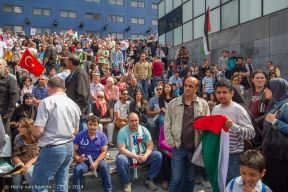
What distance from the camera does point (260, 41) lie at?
1109cm

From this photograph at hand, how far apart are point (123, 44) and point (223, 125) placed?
15.8 meters

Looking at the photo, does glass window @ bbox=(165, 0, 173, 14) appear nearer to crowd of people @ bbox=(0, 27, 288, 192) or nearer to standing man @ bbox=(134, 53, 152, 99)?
standing man @ bbox=(134, 53, 152, 99)

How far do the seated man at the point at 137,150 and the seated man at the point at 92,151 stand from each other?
1.03 ft

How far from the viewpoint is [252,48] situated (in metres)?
11.5

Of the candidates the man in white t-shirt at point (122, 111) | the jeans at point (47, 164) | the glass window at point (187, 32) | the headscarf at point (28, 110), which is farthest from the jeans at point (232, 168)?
the glass window at point (187, 32)

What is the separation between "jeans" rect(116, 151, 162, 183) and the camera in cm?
482

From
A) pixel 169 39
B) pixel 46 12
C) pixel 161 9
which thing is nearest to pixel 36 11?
pixel 46 12

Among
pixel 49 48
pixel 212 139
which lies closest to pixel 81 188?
pixel 212 139

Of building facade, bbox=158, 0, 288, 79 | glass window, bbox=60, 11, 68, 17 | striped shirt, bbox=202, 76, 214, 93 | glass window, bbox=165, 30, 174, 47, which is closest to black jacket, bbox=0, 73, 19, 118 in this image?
striped shirt, bbox=202, 76, 214, 93

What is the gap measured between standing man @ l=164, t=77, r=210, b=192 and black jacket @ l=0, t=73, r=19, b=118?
3167 mm

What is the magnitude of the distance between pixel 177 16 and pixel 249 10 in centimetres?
681

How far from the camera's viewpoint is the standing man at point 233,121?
3.12 meters

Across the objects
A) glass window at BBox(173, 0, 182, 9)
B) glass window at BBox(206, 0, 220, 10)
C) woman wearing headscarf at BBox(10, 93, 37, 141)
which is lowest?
woman wearing headscarf at BBox(10, 93, 37, 141)

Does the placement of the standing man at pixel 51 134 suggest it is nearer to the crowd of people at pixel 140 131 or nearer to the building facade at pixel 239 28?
the crowd of people at pixel 140 131
